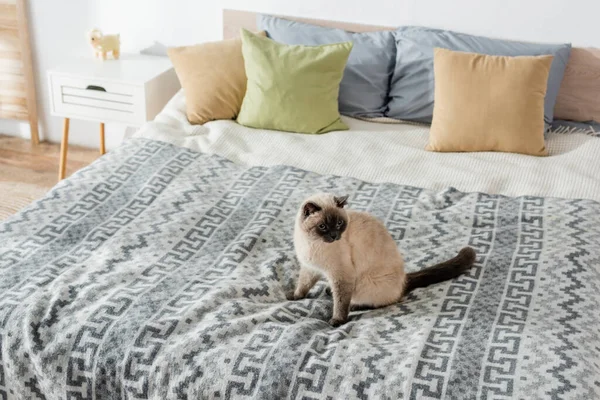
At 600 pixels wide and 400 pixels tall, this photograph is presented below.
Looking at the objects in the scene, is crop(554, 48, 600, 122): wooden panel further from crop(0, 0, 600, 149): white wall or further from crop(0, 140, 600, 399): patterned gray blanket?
crop(0, 140, 600, 399): patterned gray blanket

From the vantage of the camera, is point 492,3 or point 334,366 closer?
point 334,366

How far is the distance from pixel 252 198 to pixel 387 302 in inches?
27.1

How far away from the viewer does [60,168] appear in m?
3.46

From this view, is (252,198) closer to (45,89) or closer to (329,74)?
(329,74)

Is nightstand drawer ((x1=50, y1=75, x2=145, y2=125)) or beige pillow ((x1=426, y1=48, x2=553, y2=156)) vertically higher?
beige pillow ((x1=426, y1=48, x2=553, y2=156))

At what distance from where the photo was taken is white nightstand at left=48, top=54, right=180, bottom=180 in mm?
3225

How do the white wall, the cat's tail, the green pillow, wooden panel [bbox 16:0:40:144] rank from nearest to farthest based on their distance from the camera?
the cat's tail, the green pillow, the white wall, wooden panel [bbox 16:0:40:144]

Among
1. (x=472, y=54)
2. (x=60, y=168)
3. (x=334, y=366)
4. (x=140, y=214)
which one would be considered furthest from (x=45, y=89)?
(x=334, y=366)

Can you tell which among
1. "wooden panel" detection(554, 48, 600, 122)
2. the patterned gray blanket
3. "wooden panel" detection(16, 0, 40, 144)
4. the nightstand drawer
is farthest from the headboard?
"wooden panel" detection(16, 0, 40, 144)

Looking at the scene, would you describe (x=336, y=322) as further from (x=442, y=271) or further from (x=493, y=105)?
(x=493, y=105)

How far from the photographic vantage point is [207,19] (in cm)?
347

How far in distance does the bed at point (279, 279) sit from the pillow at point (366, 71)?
0.30 metres

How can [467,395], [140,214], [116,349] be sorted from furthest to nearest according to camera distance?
[140,214], [116,349], [467,395]


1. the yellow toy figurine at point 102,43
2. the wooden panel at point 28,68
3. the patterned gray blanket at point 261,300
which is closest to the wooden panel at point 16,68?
the wooden panel at point 28,68
